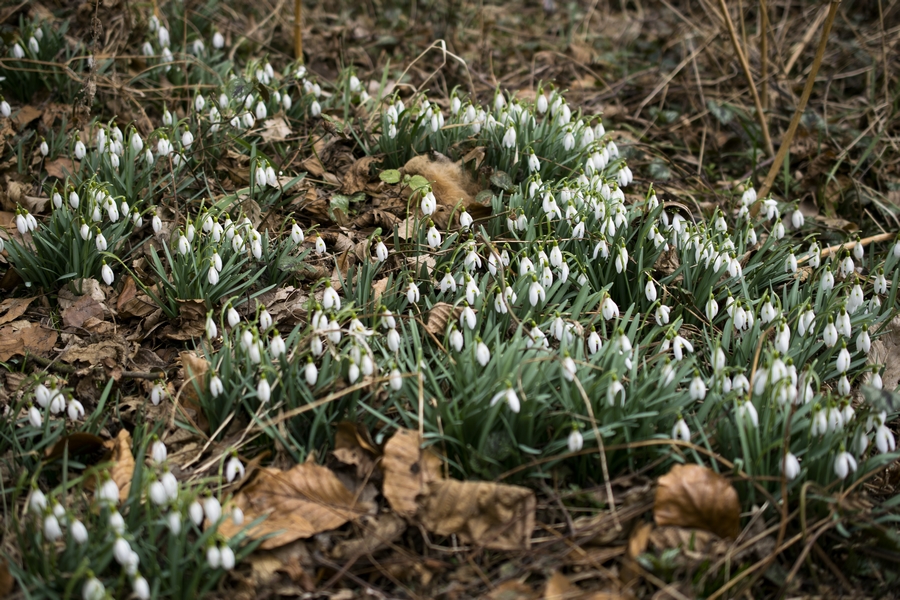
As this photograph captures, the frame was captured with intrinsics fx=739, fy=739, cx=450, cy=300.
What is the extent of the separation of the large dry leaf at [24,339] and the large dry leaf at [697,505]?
94.6 inches

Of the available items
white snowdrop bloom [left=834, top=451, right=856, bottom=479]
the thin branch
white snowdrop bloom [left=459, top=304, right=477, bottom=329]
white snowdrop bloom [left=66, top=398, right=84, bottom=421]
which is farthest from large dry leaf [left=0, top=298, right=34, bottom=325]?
the thin branch

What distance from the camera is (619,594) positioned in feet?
6.79

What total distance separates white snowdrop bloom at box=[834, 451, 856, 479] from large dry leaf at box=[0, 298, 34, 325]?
313cm

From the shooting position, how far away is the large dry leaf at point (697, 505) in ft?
7.18

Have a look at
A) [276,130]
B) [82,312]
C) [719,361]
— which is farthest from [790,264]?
[82,312]

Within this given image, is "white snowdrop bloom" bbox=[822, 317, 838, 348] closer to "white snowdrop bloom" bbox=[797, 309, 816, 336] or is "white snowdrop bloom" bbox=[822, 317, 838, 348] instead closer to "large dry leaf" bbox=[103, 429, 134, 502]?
"white snowdrop bloom" bbox=[797, 309, 816, 336]

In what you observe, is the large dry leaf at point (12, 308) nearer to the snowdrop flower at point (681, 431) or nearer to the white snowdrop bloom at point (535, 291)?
the white snowdrop bloom at point (535, 291)

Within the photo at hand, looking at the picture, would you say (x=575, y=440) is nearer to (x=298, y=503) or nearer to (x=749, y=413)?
(x=749, y=413)

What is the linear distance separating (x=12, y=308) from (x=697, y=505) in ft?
9.23

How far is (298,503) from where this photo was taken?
2.27 m

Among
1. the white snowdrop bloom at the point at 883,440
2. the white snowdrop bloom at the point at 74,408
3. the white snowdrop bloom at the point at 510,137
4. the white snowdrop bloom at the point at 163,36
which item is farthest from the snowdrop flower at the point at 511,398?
the white snowdrop bloom at the point at 163,36

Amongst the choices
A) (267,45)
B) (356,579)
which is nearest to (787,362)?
(356,579)

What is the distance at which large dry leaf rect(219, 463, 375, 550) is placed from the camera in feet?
7.28

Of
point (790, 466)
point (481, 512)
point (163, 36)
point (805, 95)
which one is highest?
point (163, 36)
